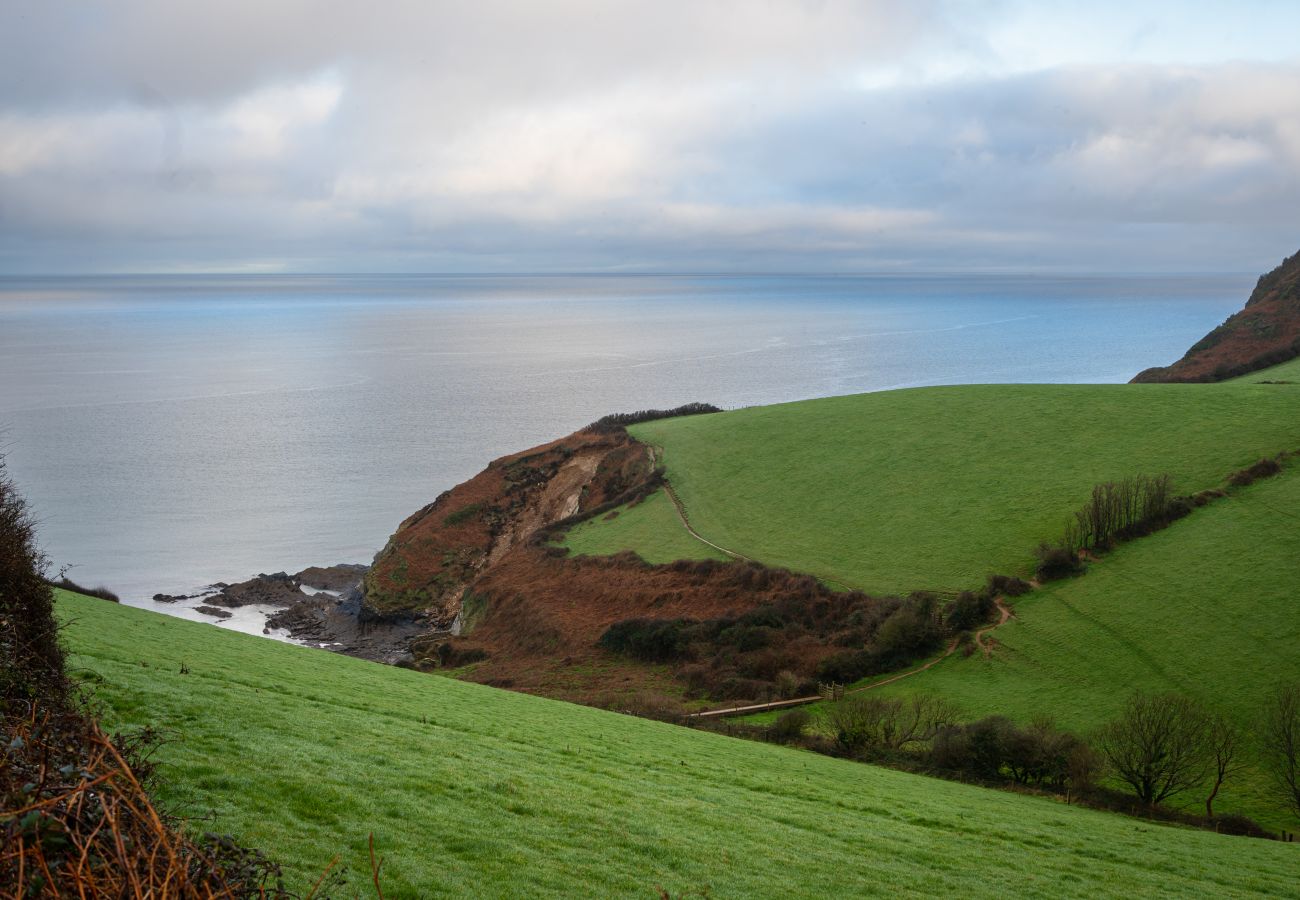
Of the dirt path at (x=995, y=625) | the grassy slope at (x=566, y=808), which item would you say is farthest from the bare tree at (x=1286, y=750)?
the dirt path at (x=995, y=625)

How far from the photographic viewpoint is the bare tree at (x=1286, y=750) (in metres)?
25.7

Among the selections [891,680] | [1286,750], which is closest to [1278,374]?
[891,680]

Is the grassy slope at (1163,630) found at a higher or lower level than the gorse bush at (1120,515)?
lower

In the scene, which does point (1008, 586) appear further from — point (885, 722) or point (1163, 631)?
point (885, 722)

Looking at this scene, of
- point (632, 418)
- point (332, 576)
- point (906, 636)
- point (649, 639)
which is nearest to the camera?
point (906, 636)

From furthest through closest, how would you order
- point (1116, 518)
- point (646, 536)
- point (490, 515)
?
point (490, 515) < point (646, 536) < point (1116, 518)

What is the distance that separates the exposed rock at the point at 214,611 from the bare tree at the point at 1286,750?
56.6 meters

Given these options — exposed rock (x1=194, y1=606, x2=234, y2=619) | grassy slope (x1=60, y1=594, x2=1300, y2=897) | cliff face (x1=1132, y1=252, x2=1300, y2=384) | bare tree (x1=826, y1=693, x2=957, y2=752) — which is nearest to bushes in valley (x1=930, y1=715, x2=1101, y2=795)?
bare tree (x1=826, y1=693, x2=957, y2=752)

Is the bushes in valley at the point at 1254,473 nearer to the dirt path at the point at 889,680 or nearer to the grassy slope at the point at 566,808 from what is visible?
the dirt path at the point at 889,680

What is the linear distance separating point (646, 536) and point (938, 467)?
63.1ft

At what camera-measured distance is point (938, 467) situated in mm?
58719

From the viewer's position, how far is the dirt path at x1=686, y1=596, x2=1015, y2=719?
3697 centimetres

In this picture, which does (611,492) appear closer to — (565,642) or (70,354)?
(565,642)

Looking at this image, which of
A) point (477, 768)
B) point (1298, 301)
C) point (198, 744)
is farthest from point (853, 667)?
point (1298, 301)
